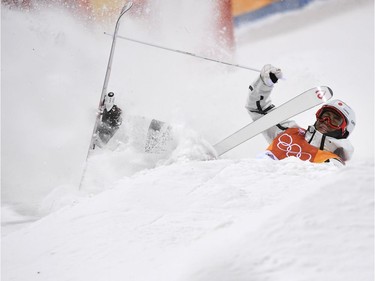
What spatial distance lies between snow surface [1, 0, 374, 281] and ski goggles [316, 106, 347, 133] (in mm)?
996

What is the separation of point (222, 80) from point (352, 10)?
11.7ft

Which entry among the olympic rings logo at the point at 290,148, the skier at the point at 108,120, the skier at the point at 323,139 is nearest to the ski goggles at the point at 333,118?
the skier at the point at 323,139

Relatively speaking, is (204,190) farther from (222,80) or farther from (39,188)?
A: (222,80)

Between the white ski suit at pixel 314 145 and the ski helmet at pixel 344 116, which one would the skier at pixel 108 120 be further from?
the ski helmet at pixel 344 116

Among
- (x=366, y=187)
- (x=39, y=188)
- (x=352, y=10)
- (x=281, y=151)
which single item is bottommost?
(x=366, y=187)

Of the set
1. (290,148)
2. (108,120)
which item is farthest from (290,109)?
(108,120)

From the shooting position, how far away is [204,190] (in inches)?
82.3

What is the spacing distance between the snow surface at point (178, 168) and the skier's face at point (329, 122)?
0.96m

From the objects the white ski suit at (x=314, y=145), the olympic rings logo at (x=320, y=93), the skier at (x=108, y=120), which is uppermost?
the skier at (x=108, y=120)

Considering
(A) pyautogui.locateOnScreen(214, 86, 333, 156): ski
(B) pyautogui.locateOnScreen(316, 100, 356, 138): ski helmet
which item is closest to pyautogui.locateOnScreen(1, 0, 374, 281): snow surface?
(A) pyautogui.locateOnScreen(214, 86, 333, 156): ski

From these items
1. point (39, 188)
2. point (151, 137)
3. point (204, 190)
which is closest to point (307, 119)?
point (151, 137)

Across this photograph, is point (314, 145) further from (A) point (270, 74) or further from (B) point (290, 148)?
(A) point (270, 74)

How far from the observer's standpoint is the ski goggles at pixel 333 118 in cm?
332

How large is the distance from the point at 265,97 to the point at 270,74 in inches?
9.9
